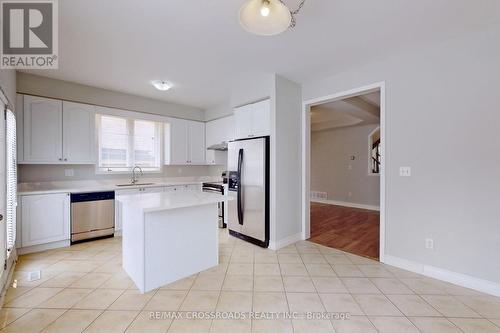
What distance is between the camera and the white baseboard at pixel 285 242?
3.32 metres

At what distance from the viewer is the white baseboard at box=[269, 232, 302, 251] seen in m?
3.32

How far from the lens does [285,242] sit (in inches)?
136

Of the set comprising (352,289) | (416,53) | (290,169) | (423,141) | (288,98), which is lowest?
(352,289)

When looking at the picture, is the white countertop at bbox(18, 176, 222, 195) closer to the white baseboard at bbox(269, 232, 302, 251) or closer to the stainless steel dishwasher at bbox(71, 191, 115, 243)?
the stainless steel dishwasher at bbox(71, 191, 115, 243)

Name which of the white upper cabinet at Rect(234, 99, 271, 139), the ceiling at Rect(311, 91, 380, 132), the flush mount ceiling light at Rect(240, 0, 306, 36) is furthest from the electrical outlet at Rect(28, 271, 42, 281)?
the ceiling at Rect(311, 91, 380, 132)

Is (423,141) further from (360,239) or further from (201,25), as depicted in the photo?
(201,25)

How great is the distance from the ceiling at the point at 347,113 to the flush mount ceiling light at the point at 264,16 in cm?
304

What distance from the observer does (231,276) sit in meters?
2.51

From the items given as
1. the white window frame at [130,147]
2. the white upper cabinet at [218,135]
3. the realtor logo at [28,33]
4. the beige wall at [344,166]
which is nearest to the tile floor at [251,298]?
the white window frame at [130,147]

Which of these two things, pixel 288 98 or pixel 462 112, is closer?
pixel 462 112

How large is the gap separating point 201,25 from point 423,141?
8.91 ft

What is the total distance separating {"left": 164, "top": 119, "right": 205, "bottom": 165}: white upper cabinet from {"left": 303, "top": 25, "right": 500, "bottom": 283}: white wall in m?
3.72

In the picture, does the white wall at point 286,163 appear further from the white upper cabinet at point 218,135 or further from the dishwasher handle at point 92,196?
the dishwasher handle at point 92,196

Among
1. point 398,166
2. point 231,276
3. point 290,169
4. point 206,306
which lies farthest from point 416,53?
point 206,306
